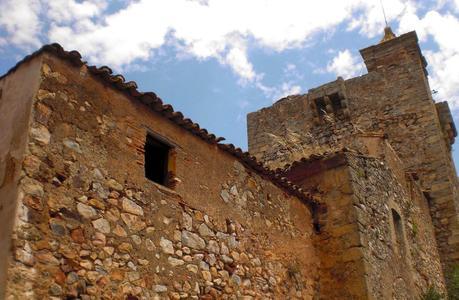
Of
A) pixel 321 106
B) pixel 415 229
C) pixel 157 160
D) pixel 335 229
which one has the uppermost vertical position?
pixel 321 106

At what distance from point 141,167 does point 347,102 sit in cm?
1160

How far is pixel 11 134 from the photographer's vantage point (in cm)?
467

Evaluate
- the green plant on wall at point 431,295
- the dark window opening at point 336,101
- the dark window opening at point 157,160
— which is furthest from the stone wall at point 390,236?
the dark window opening at point 336,101

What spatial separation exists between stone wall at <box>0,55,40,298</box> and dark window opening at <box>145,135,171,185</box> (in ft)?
5.28

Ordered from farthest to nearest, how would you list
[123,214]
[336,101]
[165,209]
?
[336,101]
[165,209]
[123,214]

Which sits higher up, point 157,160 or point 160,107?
point 160,107

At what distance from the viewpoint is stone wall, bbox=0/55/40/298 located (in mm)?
4176

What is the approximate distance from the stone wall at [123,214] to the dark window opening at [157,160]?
0.13 metres

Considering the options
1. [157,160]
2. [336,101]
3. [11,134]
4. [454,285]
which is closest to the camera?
[11,134]

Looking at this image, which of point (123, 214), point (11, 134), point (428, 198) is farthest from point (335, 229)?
point (428, 198)

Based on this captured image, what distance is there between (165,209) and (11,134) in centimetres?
179

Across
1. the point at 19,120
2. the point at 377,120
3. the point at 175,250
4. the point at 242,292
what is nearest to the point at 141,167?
the point at 175,250

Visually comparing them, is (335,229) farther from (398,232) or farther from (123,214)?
(123,214)

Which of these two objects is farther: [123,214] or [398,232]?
[398,232]
